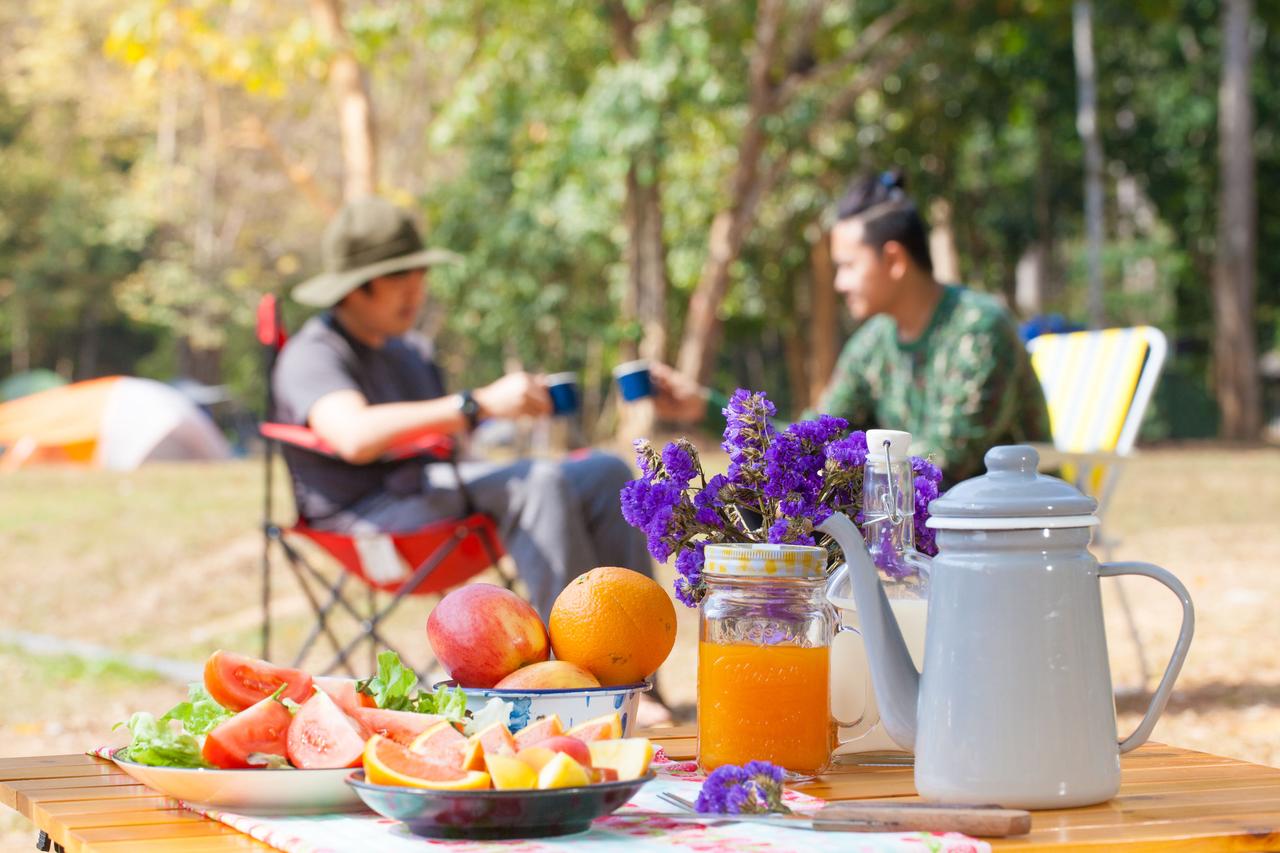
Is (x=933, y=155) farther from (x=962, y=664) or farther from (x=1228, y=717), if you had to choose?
(x=962, y=664)

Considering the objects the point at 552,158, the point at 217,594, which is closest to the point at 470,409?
the point at 217,594

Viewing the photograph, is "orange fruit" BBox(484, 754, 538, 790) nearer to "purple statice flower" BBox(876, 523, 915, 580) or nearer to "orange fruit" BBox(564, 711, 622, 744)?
"orange fruit" BBox(564, 711, 622, 744)

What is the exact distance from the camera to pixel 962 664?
149 centimetres

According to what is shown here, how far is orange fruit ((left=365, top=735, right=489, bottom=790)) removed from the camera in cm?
141

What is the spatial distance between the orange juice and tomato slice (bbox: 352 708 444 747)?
0.29 metres

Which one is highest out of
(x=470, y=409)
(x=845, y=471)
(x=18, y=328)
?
(x=18, y=328)

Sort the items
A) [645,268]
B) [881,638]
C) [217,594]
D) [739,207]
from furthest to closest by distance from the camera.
→ 1. [645,268]
2. [739,207]
3. [217,594]
4. [881,638]

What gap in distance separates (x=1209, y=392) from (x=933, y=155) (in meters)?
9.65

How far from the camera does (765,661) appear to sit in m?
1.65

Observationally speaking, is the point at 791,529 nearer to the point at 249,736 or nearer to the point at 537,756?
the point at 537,756

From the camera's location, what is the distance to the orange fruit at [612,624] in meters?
1.76

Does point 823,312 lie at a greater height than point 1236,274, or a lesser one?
lesser

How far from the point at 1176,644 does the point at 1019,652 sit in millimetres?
160

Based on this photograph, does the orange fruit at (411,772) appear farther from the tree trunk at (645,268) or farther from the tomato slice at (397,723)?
the tree trunk at (645,268)
